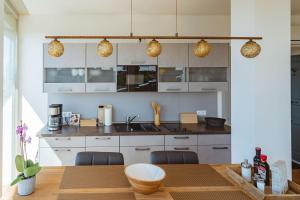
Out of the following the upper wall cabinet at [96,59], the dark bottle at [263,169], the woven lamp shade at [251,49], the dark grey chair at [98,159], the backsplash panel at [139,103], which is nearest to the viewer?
the dark bottle at [263,169]

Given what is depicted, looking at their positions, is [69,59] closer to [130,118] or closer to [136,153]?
[130,118]

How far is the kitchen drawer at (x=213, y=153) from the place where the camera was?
335 centimetres

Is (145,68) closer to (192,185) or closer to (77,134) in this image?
(77,134)

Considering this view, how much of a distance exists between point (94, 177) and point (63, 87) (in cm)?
196

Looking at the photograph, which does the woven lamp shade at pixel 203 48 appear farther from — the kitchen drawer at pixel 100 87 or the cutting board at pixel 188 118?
the cutting board at pixel 188 118

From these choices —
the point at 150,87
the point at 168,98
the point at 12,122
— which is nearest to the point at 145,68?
the point at 150,87

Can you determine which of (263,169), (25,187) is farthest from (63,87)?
(263,169)

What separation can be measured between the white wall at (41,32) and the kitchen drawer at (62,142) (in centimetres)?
67

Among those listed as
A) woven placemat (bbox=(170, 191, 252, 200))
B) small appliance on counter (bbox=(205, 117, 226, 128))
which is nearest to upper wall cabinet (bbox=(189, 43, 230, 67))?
small appliance on counter (bbox=(205, 117, 226, 128))

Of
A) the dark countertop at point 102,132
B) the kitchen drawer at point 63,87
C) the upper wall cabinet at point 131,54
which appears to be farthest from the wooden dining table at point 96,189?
the upper wall cabinet at point 131,54

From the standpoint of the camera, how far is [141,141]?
3281mm

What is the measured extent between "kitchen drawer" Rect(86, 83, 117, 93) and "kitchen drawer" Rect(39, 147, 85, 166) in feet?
2.66

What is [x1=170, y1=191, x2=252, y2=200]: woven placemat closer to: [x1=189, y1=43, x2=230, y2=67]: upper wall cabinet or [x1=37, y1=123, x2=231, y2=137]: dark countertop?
[x1=37, y1=123, x2=231, y2=137]: dark countertop

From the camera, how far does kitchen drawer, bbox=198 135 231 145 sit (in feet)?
10.9
